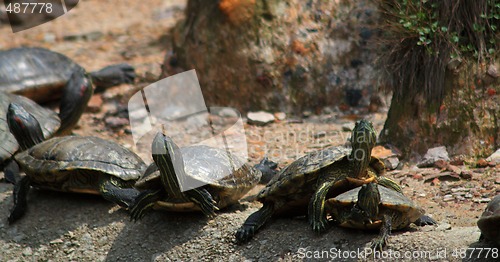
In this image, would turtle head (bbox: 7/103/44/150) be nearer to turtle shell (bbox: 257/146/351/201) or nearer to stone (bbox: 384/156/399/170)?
turtle shell (bbox: 257/146/351/201)

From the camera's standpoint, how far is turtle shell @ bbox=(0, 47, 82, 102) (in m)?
8.06

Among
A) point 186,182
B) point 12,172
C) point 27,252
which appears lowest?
point 27,252

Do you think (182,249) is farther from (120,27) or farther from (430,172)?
(120,27)

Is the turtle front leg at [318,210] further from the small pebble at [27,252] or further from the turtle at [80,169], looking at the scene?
the small pebble at [27,252]

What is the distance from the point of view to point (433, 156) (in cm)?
603

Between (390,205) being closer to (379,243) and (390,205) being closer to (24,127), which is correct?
(379,243)

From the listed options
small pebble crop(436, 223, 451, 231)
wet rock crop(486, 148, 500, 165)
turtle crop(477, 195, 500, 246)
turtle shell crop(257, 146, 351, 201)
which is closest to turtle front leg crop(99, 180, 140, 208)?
turtle shell crop(257, 146, 351, 201)

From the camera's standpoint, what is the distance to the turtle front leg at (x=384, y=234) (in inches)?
177

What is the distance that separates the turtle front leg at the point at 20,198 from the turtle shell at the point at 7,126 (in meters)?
0.80

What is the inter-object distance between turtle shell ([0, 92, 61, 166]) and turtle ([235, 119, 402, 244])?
8.75ft

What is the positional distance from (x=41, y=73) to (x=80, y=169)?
282 cm

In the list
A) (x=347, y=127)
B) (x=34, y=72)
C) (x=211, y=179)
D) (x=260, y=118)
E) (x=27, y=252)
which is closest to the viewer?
(x=211, y=179)

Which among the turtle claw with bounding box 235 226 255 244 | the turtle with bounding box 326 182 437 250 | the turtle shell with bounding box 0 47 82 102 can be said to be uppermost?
the turtle shell with bounding box 0 47 82 102

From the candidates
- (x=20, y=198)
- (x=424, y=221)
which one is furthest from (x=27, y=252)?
(x=424, y=221)
